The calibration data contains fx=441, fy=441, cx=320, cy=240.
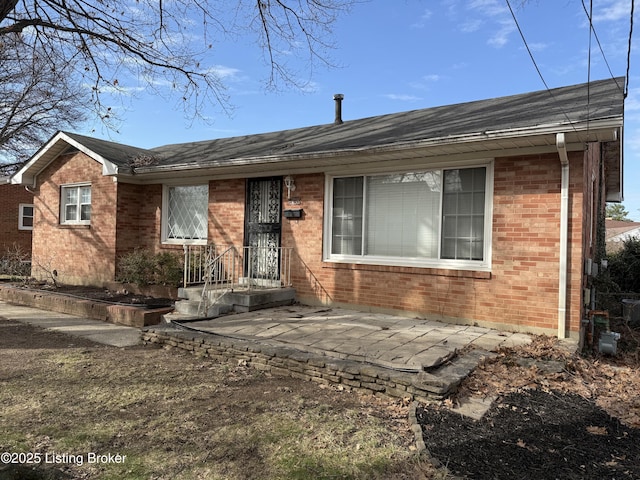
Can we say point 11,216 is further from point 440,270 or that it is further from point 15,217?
point 440,270

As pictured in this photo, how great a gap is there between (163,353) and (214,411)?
7.71 feet

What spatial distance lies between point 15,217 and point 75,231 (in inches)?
449

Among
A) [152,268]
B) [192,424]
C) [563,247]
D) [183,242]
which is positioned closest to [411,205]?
[563,247]

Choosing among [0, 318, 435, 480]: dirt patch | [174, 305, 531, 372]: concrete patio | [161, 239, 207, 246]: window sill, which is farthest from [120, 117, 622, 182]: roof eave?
[0, 318, 435, 480]: dirt patch

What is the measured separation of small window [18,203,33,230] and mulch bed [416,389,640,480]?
2251 cm

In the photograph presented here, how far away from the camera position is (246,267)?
9.41 m

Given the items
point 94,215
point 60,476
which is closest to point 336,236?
point 60,476

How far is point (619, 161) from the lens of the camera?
11812 mm

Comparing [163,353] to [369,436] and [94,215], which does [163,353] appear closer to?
[369,436]

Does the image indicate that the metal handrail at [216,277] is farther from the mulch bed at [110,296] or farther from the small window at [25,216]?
the small window at [25,216]

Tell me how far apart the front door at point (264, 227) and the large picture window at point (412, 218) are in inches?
48.8

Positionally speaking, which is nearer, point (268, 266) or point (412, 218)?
point (412, 218)

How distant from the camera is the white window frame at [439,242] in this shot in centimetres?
663

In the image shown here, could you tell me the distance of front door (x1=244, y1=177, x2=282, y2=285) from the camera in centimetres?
894
